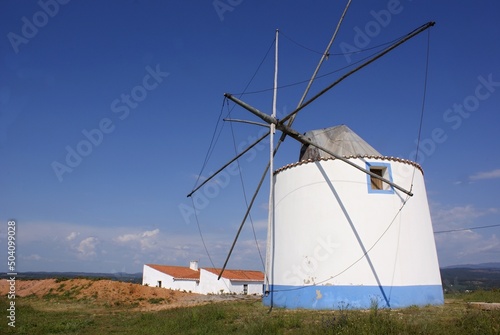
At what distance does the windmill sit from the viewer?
42.9ft

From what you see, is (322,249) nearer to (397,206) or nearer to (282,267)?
(282,267)

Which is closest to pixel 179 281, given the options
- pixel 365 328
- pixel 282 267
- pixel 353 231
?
pixel 282 267

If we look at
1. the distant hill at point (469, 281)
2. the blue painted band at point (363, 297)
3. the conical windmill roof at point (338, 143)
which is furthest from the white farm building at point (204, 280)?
the blue painted band at point (363, 297)

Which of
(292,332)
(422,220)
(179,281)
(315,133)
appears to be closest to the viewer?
(292,332)

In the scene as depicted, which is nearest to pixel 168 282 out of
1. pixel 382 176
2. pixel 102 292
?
pixel 102 292

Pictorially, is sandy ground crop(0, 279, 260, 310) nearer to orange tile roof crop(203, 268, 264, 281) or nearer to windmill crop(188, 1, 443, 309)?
orange tile roof crop(203, 268, 264, 281)

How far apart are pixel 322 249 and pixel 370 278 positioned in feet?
6.25

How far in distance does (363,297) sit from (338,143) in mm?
6462

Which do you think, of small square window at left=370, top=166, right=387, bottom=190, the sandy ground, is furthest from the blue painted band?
the sandy ground

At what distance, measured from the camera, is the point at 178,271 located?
144ft

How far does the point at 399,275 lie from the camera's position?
1314cm

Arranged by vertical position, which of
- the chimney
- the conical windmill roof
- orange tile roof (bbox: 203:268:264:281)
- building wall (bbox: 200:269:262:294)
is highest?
the conical windmill roof

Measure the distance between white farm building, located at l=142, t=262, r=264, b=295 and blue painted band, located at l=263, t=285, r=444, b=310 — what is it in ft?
82.4

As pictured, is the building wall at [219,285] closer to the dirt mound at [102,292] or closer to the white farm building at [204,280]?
the white farm building at [204,280]
